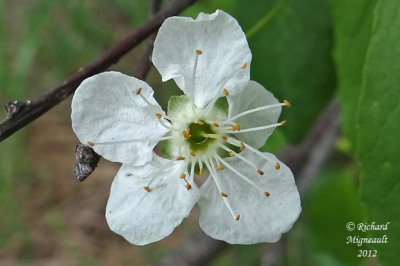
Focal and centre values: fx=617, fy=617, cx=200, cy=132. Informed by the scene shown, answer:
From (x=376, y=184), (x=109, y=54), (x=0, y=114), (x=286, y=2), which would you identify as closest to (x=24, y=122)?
(x=109, y=54)

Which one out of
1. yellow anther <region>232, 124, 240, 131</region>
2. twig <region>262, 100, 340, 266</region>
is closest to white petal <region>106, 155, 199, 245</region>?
yellow anther <region>232, 124, 240, 131</region>

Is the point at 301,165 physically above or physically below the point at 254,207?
below

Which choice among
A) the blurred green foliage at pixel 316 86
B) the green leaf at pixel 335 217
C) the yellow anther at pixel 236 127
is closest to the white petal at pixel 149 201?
the yellow anther at pixel 236 127

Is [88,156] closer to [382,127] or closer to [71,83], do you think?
[71,83]

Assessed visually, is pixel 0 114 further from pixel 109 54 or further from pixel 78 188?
pixel 109 54

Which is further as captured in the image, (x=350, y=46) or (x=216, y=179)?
(x=350, y=46)

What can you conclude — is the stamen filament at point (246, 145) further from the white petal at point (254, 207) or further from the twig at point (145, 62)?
the twig at point (145, 62)

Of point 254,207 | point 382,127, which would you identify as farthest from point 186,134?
point 382,127
